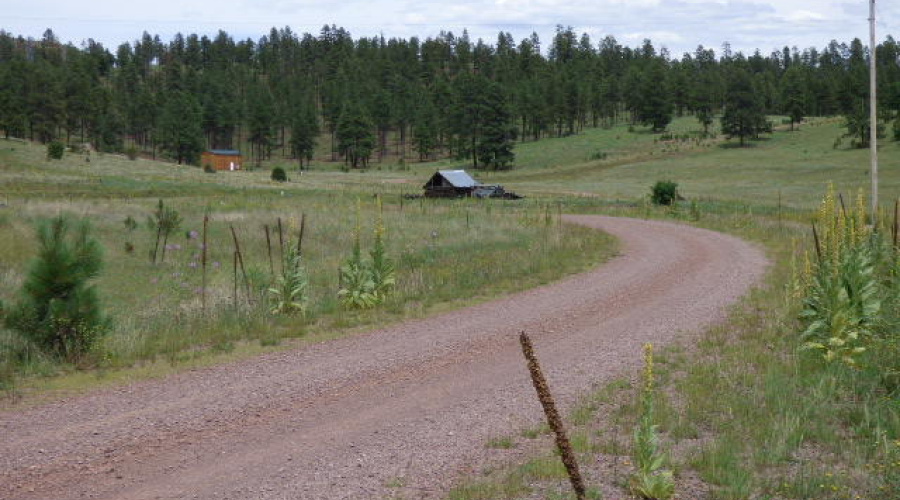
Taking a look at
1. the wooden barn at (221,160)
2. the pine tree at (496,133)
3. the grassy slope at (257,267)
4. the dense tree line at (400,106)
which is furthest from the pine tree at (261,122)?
the grassy slope at (257,267)

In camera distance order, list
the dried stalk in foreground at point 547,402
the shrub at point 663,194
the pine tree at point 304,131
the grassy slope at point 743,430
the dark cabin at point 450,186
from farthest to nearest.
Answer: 1. the pine tree at point 304,131
2. the dark cabin at point 450,186
3. the shrub at point 663,194
4. the grassy slope at point 743,430
5. the dried stalk in foreground at point 547,402

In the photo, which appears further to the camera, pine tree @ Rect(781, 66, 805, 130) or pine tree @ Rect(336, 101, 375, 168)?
pine tree @ Rect(336, 101, 375, 168)

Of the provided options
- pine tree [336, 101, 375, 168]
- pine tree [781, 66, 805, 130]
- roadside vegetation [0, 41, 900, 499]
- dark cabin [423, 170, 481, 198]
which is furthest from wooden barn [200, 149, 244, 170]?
pine tree [781, 66, 805, 130]

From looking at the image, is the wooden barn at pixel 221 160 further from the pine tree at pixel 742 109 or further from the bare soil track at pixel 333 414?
the bare soil track at pixel 333 414

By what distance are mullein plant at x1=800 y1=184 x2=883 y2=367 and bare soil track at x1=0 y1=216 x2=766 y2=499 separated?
2029mm

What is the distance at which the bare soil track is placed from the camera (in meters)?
5.96

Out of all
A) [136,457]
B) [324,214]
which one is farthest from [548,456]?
[324,214]

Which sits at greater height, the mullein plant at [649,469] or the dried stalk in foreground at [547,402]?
the dried stalk in foreground at [547,402]

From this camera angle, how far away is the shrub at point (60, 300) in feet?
31.3

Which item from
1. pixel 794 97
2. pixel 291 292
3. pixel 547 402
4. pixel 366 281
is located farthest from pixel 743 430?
pixel 794 97

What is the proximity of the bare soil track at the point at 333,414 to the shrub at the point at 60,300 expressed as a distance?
63.6 inches

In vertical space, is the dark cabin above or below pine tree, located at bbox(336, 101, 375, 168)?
below

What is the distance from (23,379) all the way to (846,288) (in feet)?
31.8

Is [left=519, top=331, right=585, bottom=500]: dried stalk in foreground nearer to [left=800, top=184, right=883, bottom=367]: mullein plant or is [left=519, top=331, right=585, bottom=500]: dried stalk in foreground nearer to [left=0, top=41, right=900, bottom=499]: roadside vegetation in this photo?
[left=0, top=41, right=900, bottom=499]: roadside vegetation
